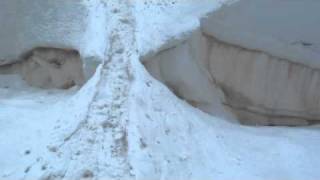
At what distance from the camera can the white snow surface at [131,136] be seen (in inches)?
185

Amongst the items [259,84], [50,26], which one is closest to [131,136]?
[50,26]

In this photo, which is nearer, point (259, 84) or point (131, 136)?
point (131, 136)

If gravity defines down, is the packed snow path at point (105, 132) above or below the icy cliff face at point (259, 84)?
above

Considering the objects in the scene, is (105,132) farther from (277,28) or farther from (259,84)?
(277,28)

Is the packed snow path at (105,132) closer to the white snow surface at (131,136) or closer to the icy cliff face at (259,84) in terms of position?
the white snow surface at (131,136)

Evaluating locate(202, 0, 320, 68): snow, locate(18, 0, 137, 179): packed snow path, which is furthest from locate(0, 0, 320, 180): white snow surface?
locate(202, 0, 320, 68): snow

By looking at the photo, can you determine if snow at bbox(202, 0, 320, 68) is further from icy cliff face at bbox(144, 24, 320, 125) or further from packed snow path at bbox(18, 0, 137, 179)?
packed snow path at bbox(18, 0, 137, 179)

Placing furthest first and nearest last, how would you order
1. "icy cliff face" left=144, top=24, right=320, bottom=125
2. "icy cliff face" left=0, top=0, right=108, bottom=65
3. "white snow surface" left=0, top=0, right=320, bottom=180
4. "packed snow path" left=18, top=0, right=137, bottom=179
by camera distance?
"icy cliff face" left=144, top=24, right=320, bottom=125 → "icy cliff face" left=0, top=0, right=108, bottom=65 → "white snow surface" left=0, top=0, right=320, bottom=180 → "packed snow path" left=18, top=0, right=137, bottom=179

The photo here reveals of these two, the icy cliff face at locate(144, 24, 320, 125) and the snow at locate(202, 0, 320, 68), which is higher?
the snow at locate(202, 0, 320, 68)

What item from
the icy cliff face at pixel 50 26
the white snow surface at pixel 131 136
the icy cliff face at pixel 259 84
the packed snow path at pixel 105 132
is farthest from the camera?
the icy cliff face at pixel 259 84

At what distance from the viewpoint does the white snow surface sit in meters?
4.71

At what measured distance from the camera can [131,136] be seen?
195 inches

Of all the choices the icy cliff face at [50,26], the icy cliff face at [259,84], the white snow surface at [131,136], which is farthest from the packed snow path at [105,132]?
the icy cliff face at [259,84]

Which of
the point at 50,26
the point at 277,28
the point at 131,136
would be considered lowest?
the point at 131,136
